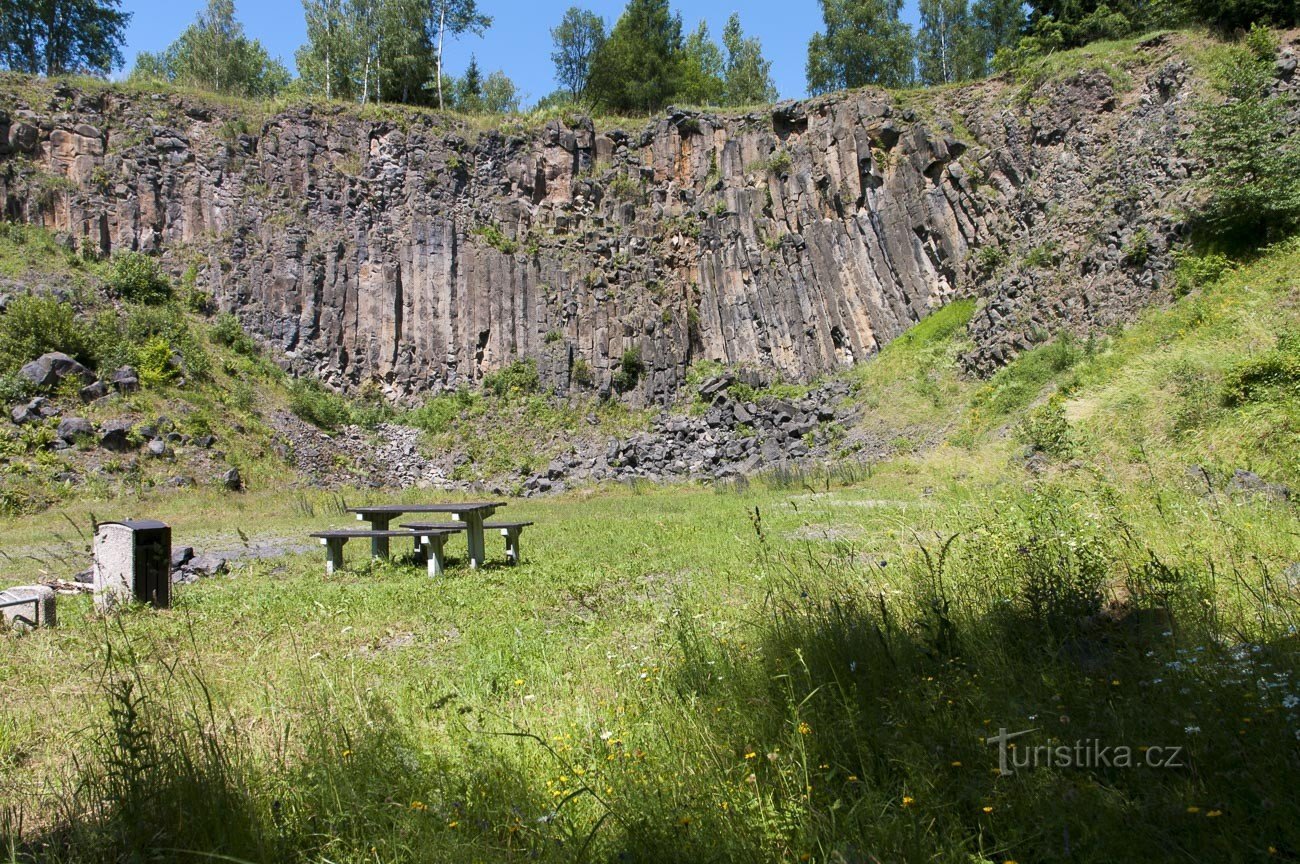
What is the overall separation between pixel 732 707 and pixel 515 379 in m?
28.7

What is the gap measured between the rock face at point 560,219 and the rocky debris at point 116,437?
8.85 metres

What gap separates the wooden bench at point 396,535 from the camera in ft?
31.9

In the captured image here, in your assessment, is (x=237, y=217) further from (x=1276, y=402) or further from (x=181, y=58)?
(x=1276, y=402)

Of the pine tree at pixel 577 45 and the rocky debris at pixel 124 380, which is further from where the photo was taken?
the pine tree at pixel 577 45

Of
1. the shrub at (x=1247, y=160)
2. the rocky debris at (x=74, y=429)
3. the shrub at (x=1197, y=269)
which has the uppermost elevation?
the shrub at (x=1247, y=160)

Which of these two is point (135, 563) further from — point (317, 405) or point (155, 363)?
point (317, 405)

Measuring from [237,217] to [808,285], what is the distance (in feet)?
76.8

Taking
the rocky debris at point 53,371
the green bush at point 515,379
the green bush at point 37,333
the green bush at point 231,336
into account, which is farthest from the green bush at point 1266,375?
the green bush at point 231,336

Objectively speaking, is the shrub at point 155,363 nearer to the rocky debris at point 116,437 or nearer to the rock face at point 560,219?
the rocky debris at point 116,437

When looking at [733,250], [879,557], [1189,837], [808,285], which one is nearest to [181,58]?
[733,250]

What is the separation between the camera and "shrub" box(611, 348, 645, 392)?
31375 millimetres

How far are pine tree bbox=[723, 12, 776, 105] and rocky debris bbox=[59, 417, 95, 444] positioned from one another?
132 ft

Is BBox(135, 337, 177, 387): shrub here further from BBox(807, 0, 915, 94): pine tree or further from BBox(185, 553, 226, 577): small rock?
BBox(807, 0, 915, 94): pine tree

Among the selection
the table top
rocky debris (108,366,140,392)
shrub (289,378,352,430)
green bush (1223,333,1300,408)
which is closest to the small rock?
the table top
